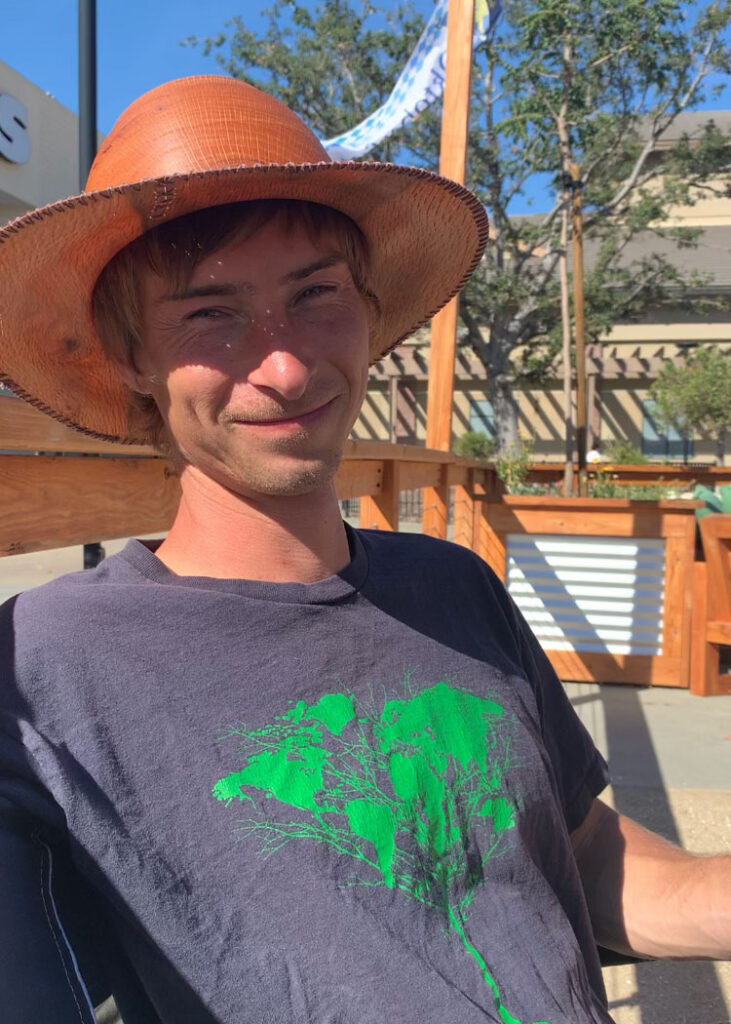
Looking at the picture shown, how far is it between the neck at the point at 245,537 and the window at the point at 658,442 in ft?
74.5

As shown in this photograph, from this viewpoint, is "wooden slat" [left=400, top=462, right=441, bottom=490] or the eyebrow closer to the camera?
the eyebrow

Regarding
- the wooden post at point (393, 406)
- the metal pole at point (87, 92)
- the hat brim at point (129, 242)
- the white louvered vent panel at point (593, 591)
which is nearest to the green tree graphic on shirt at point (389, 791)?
the hat brim at point (129, 242)

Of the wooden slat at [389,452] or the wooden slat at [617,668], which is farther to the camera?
the wooden slat at [617,668]

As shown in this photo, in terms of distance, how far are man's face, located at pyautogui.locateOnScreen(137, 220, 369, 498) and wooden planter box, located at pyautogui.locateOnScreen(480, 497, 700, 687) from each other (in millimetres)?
4213

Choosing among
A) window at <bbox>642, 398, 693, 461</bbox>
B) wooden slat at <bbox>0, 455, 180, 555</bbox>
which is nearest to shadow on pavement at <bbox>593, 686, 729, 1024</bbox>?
wooden slat at <bbox>0, 455, 180, 555</bbox>

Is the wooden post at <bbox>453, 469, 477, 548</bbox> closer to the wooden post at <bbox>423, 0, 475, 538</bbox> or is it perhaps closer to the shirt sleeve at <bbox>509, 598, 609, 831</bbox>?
the wooden post at <bbox>423, 0, 475, 538</bbox>

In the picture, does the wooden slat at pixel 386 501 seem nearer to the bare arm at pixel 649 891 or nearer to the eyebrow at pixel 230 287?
the bare arm at pixel 649 891

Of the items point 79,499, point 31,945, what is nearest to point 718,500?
point 79,499

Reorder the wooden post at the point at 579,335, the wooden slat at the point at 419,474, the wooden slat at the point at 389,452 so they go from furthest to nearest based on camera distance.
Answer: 1. the wooden post at the point at 579,335
2. the wooden slat at the point at 419,474
3. the wooden slat at the point at 389,452

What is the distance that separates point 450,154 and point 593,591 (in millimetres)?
2578

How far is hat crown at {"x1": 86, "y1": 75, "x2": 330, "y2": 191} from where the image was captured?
1.03 m

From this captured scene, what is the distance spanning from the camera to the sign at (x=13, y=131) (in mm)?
12461

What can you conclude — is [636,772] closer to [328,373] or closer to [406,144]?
[328,373]

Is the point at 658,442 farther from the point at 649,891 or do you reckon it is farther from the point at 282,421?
the point at 282,421
